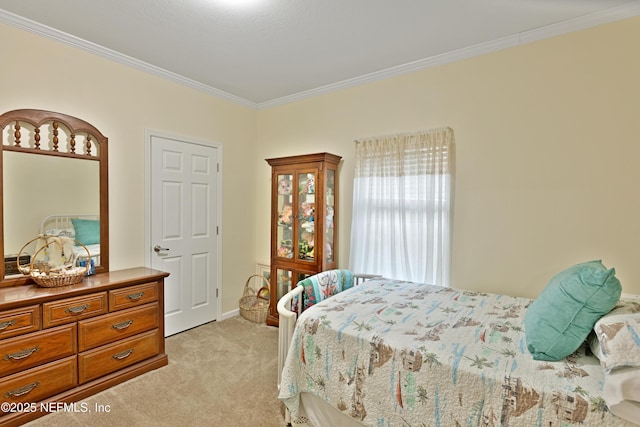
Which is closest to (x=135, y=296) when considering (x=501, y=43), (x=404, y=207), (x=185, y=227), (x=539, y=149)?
(x=185, y=227)

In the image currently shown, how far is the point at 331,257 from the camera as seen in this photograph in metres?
3.36

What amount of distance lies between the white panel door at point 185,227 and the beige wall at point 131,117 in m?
0.13

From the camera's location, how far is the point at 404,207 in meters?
2.94

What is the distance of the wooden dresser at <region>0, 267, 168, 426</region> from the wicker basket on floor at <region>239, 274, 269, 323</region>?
1.14m

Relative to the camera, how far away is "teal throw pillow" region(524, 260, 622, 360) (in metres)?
1.39

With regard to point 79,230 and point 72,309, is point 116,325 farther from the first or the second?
point 79,230

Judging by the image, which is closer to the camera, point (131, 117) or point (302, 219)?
point (131, 117)

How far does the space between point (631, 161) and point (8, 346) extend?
13.4 ft

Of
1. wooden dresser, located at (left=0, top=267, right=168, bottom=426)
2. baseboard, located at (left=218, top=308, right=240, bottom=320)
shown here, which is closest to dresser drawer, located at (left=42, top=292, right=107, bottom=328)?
wooden dresser, located at (left=0, top=267, right=168, bottom=426)

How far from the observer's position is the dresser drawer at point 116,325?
7.34ft

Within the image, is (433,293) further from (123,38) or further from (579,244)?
(123,38)

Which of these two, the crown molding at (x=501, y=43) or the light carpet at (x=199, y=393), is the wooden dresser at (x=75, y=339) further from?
the crown molding at (x=501, y=43)

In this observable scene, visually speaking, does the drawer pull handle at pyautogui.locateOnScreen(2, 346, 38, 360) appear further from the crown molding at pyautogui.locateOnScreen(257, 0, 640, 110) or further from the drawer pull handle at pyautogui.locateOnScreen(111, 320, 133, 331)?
the crown molding at pyautogui.locateOnScreen(257, 0, 640, 110)

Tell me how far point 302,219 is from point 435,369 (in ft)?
7.07
